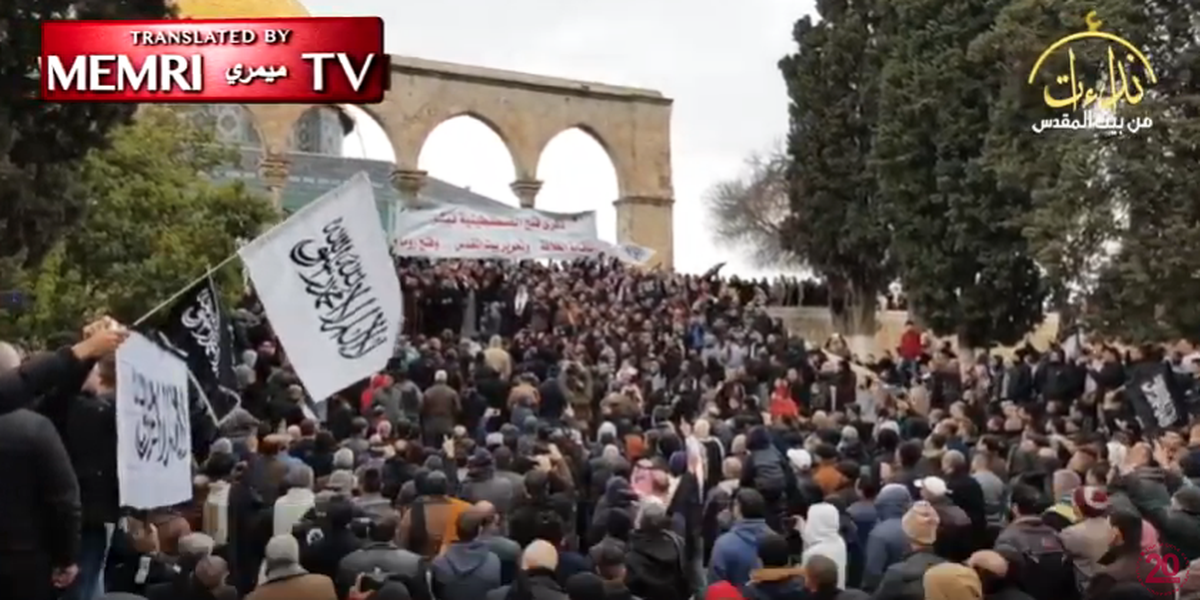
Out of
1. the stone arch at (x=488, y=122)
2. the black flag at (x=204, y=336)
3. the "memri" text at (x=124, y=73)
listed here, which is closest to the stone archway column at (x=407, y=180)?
the stone arch at (x=488, y=122)

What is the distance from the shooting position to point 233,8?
40.4m

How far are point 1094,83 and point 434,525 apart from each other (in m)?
17.7

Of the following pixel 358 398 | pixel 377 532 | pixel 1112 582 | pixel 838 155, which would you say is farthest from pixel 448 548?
pixel 838 155

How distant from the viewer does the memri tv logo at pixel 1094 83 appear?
74.8 ft

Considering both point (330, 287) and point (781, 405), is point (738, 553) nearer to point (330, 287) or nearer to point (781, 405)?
point (330, 287)

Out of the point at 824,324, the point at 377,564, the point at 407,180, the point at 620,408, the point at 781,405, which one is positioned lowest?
the point at 377,564

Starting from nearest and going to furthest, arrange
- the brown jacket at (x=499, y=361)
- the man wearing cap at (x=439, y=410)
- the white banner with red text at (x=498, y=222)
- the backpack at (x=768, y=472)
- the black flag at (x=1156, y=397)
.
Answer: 1. the backpack at (x=768, y=472)
2. the man wearing cap at (x=439, y=410)
3. the black flag at (x=1156, y=397)
4. the brown jacket at (x=499, y=361)
5. the white banner with red text at (x=498, y=222)

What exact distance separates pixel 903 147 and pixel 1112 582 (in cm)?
2414

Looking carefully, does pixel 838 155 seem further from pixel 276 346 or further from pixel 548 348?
pixel 276 346

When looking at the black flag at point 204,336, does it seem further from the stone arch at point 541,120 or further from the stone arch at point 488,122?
the stone arch at point 488,122

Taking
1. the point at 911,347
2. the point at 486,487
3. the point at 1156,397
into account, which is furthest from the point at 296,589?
the point at 911,347

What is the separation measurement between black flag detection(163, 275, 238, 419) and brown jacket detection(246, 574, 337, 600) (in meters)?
2.95

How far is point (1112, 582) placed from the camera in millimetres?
6793

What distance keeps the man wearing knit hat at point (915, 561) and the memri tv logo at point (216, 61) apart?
7.05 meters
